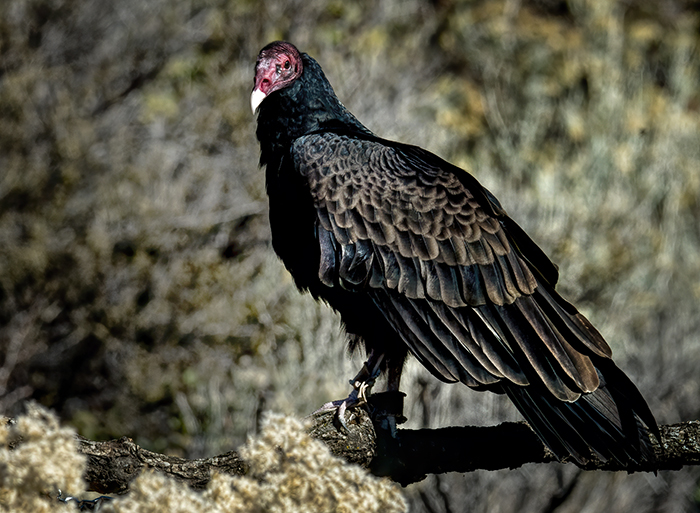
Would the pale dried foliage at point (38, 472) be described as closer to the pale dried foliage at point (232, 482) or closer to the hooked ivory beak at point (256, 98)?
the pale dried foliage at point (232, 482)

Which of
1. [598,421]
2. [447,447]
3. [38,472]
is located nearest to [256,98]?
[447,447]

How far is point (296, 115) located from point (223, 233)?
3618 mm

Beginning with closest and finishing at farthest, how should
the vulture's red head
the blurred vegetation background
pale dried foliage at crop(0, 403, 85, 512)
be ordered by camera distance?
pale dried foliage at crop(0, 403, 85, 512), the vulture's red head, the blurred vegetation background

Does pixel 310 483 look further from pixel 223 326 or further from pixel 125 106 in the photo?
pixel 125 106

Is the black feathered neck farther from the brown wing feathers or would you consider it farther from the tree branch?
the tree branch

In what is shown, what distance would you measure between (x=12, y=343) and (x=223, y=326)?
5.42 ft

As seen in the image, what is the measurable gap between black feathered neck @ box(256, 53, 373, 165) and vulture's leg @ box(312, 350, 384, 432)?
3.19 ft

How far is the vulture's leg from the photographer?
2.58 meters

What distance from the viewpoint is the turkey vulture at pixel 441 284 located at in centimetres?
253

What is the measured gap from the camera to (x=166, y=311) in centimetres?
627

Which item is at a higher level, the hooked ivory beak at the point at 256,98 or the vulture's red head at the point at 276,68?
the vulture's red head at the point at 276,68

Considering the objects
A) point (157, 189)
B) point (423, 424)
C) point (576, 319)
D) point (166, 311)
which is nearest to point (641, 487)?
point (423, 424)

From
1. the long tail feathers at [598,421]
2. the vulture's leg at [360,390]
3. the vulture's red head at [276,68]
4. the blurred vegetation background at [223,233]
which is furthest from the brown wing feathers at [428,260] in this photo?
the blurred vegetation background at [223,233]

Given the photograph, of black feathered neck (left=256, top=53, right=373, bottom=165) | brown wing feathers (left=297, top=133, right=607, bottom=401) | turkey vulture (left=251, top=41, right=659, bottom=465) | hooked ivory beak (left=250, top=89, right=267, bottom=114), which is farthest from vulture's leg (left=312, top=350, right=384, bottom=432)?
hooked ivory beak (left=250, top=89, right=267, bottom=114)
